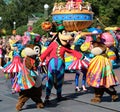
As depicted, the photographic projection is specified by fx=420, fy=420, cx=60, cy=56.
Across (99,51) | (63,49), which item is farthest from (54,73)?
(99,51)

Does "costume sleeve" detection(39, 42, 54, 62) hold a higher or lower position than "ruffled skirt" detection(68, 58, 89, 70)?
higher

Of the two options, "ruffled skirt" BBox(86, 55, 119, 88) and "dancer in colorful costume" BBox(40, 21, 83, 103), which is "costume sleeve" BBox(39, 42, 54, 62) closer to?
"dancer in colorful costume" BBox(40, 21, 83, 103)

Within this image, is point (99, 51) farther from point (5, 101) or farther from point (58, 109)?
point (5, 101)

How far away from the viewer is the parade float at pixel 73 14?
19.0 meters

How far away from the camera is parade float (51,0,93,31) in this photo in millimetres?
18953

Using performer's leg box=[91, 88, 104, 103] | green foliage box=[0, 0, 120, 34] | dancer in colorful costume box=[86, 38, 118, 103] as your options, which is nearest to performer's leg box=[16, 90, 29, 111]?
dancer in colorful costume box=[86, 38, 118, 103]

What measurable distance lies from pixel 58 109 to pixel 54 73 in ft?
2.99

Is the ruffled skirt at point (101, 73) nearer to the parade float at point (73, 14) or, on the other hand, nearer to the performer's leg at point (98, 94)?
the performer's leg at point (98, 94)

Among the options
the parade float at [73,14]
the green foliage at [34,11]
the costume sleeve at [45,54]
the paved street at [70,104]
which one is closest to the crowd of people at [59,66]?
the costume sleeve at [45,54]

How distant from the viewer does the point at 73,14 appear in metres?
19.0

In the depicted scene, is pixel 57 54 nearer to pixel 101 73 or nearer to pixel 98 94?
pixel 101 73

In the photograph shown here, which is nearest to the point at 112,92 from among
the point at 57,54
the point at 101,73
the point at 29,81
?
the point at 101,73

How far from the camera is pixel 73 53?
341 inches

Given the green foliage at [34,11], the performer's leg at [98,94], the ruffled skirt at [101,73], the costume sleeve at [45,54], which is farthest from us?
the green foliage at [34,11]
